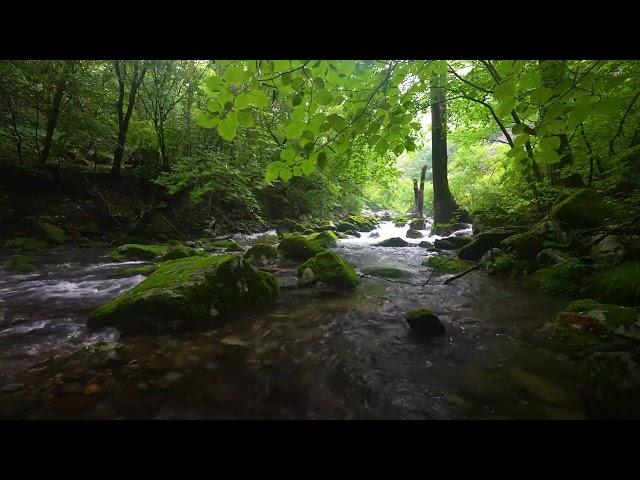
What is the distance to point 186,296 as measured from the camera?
157 inches

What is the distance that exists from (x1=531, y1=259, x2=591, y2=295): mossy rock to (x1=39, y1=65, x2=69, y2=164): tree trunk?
12942 mm

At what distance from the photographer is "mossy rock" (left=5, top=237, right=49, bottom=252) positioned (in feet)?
26.9

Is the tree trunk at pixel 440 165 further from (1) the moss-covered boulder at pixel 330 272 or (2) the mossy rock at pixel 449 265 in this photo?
(1) the moss-covered boulder at pixel 330 272

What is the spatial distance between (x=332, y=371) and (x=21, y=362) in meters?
2.94

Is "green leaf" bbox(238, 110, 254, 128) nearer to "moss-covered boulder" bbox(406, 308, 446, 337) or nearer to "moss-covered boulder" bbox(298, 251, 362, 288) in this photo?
"moss-covered boulder" bbox(406, 308, 446, 337)

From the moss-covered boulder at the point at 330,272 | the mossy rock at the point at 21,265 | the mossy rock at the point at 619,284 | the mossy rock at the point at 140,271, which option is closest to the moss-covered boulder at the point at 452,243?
the moss-covered boulder at the point at 330,272

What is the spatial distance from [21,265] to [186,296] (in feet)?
17.5

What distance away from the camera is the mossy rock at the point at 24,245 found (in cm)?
819

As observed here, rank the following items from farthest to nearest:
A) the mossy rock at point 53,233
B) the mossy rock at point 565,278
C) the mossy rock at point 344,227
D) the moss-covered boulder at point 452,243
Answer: the mossy rock at point 344,227 → the moss-covered boulder at point 452,243 → the mossy rock at point 53,233 → the mossy rock at point 565,278

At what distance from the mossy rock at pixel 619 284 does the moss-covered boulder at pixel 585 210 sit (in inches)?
87.5

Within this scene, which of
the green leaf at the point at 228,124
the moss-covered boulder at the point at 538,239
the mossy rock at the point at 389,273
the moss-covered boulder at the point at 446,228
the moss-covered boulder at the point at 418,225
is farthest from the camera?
the moss-covered boulder at the point at 418,225

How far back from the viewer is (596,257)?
5.39m

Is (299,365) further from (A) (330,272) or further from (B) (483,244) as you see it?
(B) (483,244)
